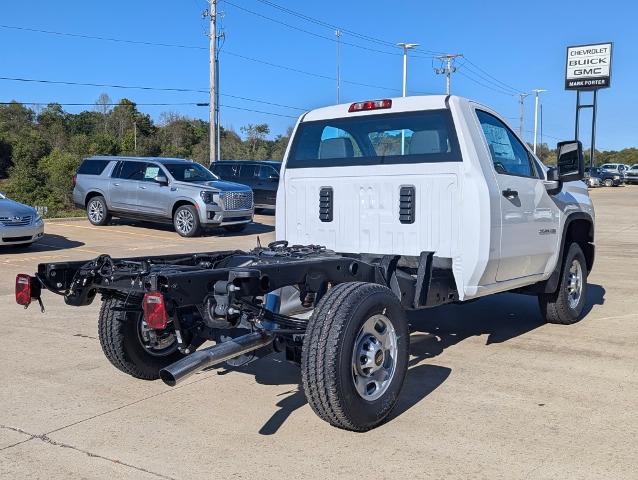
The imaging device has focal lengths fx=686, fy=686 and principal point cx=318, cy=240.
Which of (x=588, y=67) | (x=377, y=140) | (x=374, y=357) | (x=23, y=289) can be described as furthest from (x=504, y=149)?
(x=588, y=67)

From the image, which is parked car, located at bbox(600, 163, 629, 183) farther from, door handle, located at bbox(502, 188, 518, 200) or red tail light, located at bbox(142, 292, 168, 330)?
red tail light, located at bbox(142, 292, 168, 330)

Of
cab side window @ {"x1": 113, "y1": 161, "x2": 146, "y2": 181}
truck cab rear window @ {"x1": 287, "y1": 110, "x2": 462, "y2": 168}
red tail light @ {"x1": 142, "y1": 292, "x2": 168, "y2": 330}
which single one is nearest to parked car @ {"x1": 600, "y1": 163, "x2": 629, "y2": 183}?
cab side window @ {"x1": 113, "y1": 161, "x2": 146, "y2": 181}

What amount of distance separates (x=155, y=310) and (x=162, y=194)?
1430cm

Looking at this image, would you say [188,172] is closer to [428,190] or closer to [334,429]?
[428,190]

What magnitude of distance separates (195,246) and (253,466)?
11718 millimetres

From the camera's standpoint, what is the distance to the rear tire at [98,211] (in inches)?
741

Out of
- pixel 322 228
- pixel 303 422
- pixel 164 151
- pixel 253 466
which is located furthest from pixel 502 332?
pixel 164 151

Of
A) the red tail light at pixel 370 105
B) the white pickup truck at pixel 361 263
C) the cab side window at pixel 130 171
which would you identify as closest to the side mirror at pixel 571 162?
the white pickup truck at pixel 361 263

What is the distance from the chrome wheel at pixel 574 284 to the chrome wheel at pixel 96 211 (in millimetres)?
14441

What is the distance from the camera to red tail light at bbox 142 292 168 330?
12.1 ft

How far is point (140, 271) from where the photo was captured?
415 cm

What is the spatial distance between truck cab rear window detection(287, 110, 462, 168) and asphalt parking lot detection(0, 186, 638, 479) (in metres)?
1.76

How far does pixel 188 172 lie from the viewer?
1808 cm

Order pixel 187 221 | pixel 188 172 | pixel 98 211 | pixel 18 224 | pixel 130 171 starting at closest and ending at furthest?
pixel 18 224 < pixel 187 221 < pixel 188 172 < pixel 130 171 < pixel 98 211
